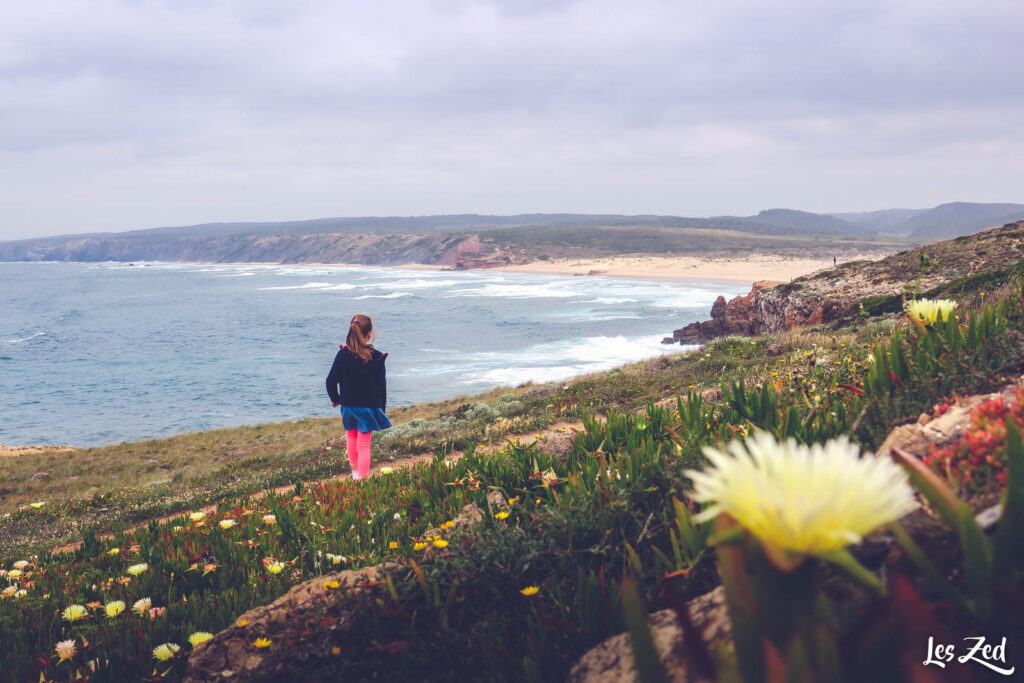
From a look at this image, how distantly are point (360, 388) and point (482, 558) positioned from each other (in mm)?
4543

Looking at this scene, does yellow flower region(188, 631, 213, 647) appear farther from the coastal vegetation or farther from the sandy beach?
the sandy beach

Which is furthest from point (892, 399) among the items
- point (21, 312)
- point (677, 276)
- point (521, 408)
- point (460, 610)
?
point (21, 312)

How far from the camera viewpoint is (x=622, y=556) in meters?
2.18

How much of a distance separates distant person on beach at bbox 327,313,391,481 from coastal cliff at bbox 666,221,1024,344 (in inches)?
460

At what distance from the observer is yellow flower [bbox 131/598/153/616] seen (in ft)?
9.29

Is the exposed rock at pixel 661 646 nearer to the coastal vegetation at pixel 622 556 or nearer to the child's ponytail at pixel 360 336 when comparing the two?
the coastal vegetation at pixel 622 556

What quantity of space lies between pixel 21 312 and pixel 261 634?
84688mm

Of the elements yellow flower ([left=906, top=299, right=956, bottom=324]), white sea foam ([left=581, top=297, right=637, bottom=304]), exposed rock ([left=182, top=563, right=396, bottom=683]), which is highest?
yellow flower ([left=906, top=299, right=956, bottom=324])

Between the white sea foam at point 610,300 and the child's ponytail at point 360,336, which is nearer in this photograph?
the child's ponytail at point 360,336

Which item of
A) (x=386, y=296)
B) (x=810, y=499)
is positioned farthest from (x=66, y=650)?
(x=386, y=296)

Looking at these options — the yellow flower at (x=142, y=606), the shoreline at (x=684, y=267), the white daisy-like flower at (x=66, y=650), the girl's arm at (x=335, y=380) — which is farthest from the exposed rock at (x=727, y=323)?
the shoreline at (x=684, y=267)

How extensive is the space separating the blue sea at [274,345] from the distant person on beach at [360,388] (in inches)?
711

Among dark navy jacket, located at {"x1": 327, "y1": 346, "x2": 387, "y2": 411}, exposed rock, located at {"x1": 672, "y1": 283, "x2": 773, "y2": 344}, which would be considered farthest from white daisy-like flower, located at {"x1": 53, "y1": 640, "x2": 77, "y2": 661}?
exposed rock, located at {"x1": 672, "y1": 283, "x2": 773, "y2": 344}

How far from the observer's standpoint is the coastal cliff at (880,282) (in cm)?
1584
